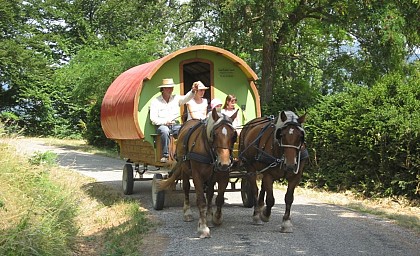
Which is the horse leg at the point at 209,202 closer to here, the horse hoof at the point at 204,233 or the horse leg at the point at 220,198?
the horse leg at the point at 220,198

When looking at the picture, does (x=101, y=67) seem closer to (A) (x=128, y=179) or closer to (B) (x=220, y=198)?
(A) (x=128, y=179)

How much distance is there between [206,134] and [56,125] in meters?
29.7

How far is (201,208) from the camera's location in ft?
28.4

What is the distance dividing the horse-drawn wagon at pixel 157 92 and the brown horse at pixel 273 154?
5.55 feet

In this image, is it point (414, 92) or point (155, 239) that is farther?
point (414, 92)

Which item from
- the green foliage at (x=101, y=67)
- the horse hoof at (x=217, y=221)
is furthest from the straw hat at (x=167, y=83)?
the green foliage at (x=101, y=67)

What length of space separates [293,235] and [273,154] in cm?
121

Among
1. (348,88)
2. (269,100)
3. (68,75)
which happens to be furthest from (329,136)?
(68,75)

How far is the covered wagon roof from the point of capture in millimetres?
11477

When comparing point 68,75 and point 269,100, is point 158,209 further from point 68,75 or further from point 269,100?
point 68,75

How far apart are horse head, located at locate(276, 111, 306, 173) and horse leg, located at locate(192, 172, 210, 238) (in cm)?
132

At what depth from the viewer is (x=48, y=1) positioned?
137 feet

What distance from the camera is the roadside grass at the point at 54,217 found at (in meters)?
7.41

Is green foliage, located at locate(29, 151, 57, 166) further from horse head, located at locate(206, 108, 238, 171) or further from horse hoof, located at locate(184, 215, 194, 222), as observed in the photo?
horse head, located at locate(206, 108, 238, 171)
